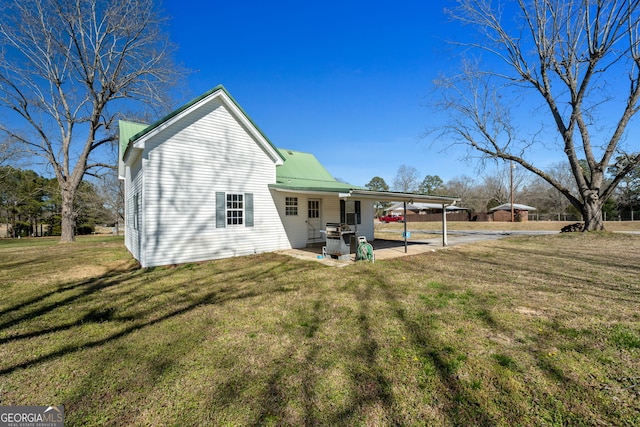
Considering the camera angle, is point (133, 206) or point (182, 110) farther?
point (133, 206)

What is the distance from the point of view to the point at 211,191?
9.84m

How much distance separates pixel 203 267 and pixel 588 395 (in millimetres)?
8633

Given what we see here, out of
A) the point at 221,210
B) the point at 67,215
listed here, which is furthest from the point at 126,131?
the point at 67,215

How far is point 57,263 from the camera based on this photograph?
30.5 feet

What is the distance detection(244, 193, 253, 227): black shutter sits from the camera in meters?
10.7

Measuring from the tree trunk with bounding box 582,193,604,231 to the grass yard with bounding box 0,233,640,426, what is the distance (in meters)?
13.4

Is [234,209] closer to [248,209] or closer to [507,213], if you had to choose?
[248,209]

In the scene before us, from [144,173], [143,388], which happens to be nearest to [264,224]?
[144,173]

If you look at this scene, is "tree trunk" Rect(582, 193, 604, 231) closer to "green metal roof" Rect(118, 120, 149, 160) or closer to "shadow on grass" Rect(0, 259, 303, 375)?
"shadow on grass" Rect(0, 259, 303, 375)

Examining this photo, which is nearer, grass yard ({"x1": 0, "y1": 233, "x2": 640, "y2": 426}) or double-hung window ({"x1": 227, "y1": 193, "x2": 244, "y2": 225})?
grass yard ({"x1": 0, "y1": 233, "x2": 640, "y2": 426})

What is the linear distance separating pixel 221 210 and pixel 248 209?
3.42 ft

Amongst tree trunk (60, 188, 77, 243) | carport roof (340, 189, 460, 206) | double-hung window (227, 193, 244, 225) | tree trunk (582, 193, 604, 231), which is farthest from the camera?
tree trunk (60, 188, 77, 243)

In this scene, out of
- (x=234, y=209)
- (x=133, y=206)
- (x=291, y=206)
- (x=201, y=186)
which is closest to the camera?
(x=201, y=186)

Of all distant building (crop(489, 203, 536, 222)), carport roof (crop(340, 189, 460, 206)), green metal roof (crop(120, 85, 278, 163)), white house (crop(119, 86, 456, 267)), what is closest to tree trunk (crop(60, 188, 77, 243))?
white house (crop(119, 86, 456, 267))
